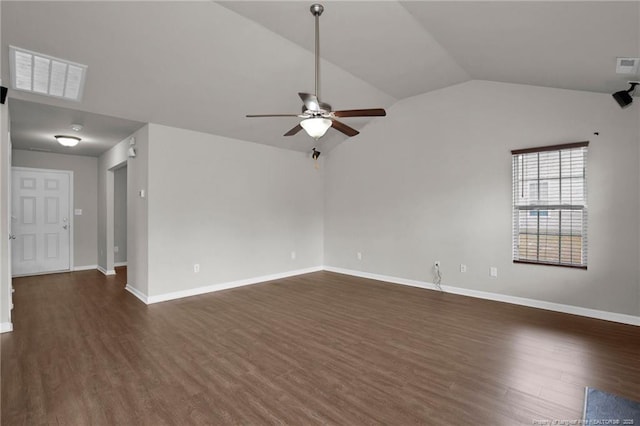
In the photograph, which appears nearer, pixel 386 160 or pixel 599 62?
pixel 599 62

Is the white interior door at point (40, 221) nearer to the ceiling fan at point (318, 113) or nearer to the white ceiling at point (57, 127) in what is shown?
the white ceiling at point (57, 127)

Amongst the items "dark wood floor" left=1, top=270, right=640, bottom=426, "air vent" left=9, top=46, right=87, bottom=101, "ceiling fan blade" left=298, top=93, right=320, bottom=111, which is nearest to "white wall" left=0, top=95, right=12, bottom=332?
"dark wood floor" left=1, top=270, right=640, bottom=426

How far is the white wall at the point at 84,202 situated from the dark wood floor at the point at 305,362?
273 centimetres

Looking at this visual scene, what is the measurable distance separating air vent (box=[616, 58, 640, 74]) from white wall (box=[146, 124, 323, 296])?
4.97m

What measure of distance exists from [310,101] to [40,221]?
6.95 meters

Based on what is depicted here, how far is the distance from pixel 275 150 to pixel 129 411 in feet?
16.0

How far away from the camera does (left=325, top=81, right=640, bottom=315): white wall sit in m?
3.67

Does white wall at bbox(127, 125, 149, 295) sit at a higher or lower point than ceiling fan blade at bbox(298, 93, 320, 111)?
lower

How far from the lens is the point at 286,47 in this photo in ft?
11.7

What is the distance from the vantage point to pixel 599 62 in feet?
9.91

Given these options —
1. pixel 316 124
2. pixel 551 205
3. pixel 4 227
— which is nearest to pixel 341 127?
pixel 316 124

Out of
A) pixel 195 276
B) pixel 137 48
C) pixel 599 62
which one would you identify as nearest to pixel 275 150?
pixel 195 276

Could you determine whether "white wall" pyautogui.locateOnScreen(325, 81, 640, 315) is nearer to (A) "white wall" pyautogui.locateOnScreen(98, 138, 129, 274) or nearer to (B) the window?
(B) the window

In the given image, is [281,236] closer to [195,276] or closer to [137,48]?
[195,276]
